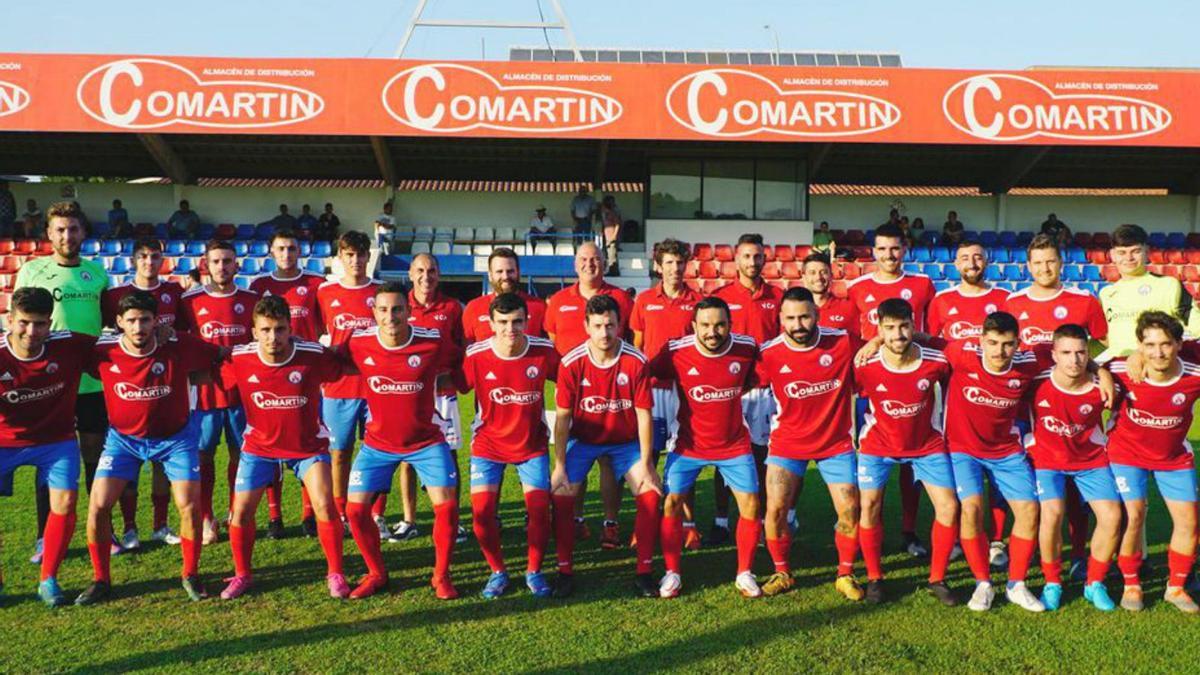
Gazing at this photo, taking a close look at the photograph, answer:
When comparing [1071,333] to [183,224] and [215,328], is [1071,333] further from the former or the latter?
[183,224]

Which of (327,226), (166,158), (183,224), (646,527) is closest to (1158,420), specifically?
(646,527)

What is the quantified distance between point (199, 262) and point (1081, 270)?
17911 millimetres

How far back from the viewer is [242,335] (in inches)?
236

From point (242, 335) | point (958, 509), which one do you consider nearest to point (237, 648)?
point (242, 335)

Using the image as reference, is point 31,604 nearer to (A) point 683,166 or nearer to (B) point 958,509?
(B) point 958,509

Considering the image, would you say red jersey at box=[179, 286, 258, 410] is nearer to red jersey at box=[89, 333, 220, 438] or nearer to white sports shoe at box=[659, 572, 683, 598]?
red jersey at box=[89, 333, 220, 438]

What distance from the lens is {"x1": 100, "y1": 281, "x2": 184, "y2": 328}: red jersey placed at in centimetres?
596

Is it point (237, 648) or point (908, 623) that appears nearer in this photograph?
point (237, 648)

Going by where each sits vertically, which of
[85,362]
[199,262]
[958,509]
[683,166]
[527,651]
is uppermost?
[683,166]

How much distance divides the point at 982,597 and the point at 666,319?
2.55 meters

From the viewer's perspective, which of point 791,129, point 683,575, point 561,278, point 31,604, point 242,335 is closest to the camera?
point 31,604

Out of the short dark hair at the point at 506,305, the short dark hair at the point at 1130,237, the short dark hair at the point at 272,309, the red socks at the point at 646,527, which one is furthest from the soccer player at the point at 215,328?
the short dark hair at the point at 1130,237

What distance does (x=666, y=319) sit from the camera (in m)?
6.22

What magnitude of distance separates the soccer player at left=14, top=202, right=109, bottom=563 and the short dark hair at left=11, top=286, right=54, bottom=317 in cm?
92
